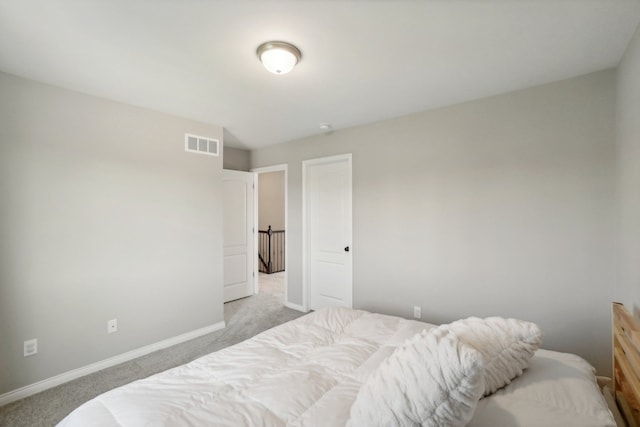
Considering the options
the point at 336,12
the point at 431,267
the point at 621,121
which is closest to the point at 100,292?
the point at 336,12

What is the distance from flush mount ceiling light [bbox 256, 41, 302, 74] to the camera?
70.9 inches

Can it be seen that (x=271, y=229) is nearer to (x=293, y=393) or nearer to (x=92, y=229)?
(x=92, y=229)

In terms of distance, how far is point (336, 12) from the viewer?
5.01 feet

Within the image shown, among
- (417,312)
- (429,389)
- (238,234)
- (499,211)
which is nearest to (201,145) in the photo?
(238,234)

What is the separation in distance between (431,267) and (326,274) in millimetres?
1500

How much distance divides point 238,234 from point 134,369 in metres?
2.32

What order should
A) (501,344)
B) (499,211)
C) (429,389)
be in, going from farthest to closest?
(499,211) → (501,344) → (429,389)

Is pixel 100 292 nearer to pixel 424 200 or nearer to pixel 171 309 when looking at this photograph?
pixel 171 309

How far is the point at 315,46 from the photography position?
1841 mm

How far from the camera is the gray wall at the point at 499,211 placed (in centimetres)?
219

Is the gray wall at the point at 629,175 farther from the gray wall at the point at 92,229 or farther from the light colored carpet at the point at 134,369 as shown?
the gray wall at the point at 92,229

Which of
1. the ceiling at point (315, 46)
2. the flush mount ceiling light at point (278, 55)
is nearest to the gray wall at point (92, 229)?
the ceiling at point (315, 46)

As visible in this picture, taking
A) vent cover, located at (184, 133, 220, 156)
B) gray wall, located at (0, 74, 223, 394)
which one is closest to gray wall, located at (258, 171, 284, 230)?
vent cover, located at (184, 133, 220, 156)

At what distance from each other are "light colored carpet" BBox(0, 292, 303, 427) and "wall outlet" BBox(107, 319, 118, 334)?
337 mm
